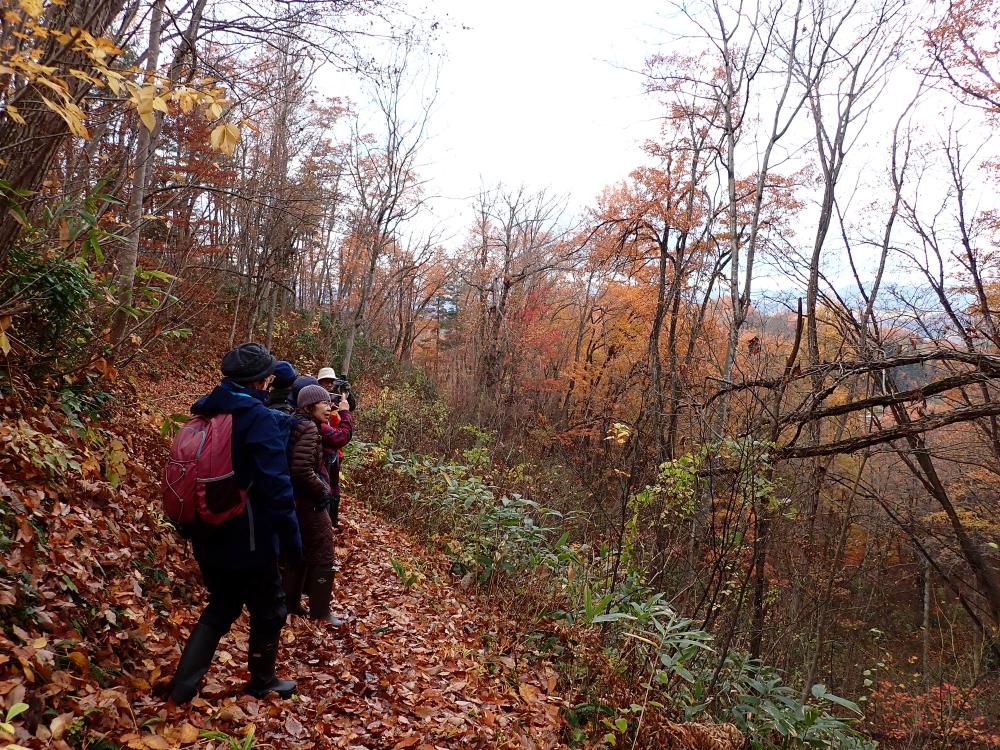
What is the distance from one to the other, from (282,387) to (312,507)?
88 cm

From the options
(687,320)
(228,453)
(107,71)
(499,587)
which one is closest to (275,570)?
(228,453)

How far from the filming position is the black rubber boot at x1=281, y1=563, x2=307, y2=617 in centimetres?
402

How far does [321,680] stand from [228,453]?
1792 millimetres

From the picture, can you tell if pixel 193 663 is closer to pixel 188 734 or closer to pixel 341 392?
pixel 188 734

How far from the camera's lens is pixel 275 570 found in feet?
9.41

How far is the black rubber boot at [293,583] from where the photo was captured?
4020 mm

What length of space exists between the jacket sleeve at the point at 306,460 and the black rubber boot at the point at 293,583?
0.64m

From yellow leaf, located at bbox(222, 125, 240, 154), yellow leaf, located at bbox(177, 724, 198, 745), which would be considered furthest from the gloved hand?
yellow leaf, located at bbox(222, 125, 240, 154)

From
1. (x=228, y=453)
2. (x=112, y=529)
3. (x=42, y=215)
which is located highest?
(x=42, y=215)

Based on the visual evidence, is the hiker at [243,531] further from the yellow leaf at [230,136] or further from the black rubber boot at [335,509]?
the black rubber boot at [335,509]

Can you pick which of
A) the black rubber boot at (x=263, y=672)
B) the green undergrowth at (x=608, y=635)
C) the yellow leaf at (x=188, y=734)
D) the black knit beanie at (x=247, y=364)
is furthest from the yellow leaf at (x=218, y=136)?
the green undergrowth at (x=608, y=635)

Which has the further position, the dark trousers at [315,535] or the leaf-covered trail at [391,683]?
the dark trousers at [315,535]

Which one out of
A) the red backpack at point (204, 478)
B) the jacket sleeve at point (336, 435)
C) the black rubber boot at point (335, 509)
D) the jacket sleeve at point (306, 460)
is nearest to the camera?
the red backpack at point (204, 478)

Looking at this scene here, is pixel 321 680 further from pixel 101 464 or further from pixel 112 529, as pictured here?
pixel 101 464
